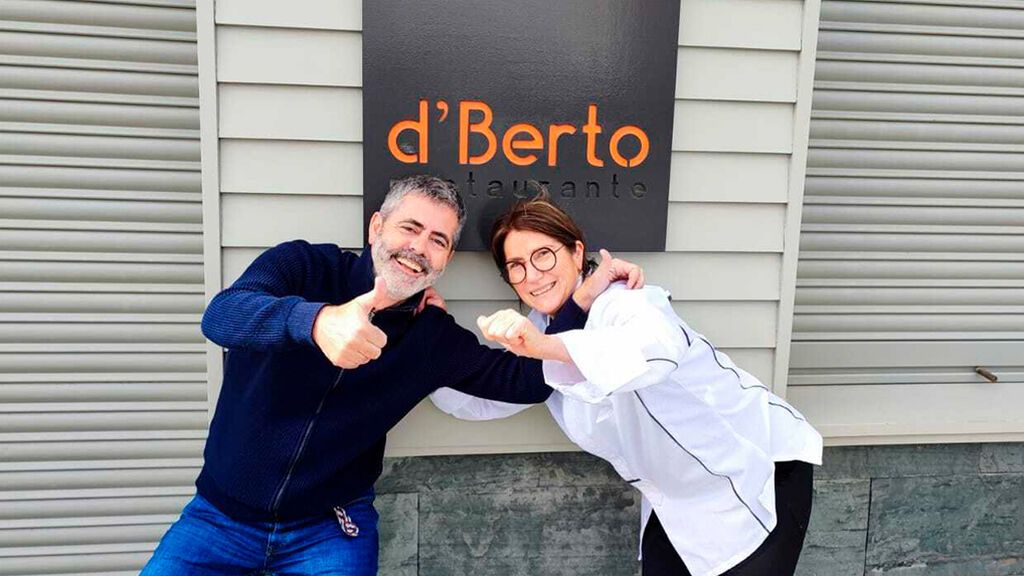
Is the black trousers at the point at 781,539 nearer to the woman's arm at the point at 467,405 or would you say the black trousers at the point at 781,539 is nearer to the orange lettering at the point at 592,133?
the woman's arm at the point at 467,405

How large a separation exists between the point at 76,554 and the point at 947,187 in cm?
350

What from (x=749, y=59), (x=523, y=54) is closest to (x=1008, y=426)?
(x=749, y=59)

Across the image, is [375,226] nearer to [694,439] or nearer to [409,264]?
[409,264]

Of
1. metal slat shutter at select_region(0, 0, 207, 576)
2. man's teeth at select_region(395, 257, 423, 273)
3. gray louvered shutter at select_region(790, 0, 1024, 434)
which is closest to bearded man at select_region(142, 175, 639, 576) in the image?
man's teeth at select_region(395, 257, 423, 273)

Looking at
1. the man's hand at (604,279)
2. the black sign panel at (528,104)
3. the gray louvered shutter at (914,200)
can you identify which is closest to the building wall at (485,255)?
the black sign panel at (528,104)

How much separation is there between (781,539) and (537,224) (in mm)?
1080

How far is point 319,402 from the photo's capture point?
2080 mm

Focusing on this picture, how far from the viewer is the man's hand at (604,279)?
6.98 ft

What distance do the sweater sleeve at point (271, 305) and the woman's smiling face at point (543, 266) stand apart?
526mm

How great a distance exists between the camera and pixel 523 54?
7.40 ft

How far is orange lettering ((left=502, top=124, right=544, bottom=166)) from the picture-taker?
89.9 inches

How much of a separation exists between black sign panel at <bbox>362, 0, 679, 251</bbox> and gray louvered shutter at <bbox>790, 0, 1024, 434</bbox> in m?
0.89

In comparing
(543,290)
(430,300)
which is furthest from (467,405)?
(543,290)

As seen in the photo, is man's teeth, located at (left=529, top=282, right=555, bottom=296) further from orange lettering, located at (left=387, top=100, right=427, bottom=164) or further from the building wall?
orange lettering, located at (left=387, top=100, right=427, bottom=164)
